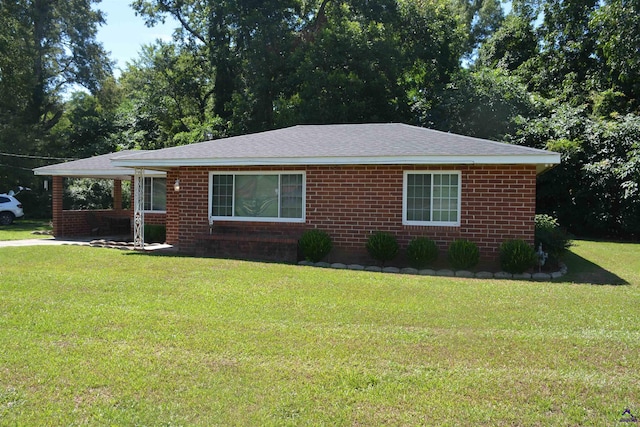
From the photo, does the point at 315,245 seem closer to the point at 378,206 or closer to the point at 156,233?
the point at 378,206

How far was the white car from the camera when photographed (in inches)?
1011

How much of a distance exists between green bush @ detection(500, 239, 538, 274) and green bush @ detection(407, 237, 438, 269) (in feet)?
4.79

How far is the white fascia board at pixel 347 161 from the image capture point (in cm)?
1093

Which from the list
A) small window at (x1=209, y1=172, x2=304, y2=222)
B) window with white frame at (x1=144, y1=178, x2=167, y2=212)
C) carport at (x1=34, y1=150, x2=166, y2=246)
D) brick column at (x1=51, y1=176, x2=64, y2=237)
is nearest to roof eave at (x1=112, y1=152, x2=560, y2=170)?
small window at (x1=209, y1=172, x2=304, y2=222)

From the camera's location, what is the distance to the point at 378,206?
12359 mm

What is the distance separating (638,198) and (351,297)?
641 inches

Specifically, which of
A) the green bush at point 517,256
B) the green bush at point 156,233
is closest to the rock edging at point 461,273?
the green bush at point 517,256

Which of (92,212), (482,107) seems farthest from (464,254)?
(92,212)

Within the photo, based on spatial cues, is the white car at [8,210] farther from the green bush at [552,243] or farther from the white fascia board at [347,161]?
the green bush at [552,243]

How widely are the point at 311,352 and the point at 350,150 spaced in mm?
7824

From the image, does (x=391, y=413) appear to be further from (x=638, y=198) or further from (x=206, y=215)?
(x=638, y=198)

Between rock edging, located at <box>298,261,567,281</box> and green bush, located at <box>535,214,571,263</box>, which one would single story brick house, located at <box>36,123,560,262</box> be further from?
green bush, located at <box>535,214,571,263</box>

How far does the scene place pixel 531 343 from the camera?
576 centimetres

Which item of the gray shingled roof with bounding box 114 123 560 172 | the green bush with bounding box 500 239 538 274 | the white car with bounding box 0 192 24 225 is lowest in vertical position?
the green bush with bounding box 500 239 538 274
